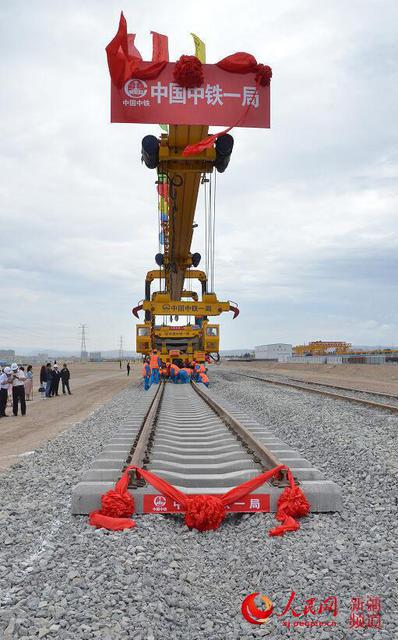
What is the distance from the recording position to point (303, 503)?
4457 mm

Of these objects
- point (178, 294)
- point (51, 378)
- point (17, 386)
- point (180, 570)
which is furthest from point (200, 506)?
point (178, 294)

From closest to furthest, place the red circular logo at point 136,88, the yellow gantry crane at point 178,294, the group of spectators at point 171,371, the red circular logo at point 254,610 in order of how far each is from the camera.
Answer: the red circular logo at point 254,610 → the red circular logo at point 136,88 → the yellow gantry crane at point 178,294 → the group of spectators at point 171,371

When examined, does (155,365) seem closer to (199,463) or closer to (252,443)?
(252,443)

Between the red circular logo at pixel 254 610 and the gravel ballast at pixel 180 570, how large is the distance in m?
0.04

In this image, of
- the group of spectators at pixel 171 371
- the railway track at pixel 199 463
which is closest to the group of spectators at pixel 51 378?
the group of spectators at pixel 171 371

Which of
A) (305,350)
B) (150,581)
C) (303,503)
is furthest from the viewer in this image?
(305,350)

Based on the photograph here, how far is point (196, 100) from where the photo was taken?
916 cm

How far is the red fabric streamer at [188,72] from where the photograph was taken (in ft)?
28.7

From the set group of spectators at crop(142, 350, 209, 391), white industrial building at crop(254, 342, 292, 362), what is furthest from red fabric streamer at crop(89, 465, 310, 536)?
white industrial building at crop(254, 342, 292, 362)

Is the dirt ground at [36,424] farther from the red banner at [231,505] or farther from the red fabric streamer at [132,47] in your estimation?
the red fabric streamer at [132,47]

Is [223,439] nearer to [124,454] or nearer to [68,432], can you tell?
[124,454]

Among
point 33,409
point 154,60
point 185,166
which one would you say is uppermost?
point 154,60

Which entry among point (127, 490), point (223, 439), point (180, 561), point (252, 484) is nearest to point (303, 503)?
point (252, 484)

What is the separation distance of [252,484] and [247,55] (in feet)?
25.2
